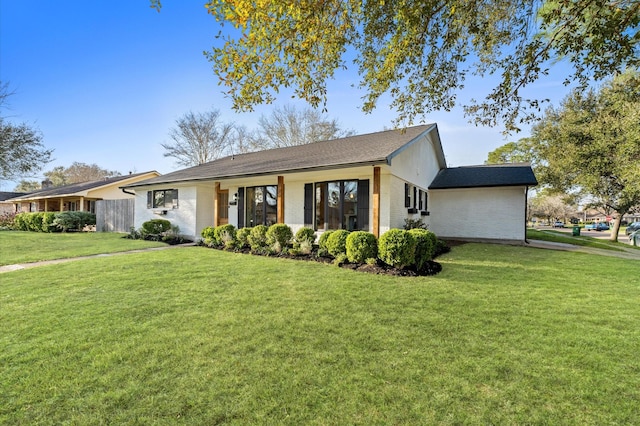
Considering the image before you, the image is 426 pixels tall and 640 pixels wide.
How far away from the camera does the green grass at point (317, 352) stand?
91.0 inches

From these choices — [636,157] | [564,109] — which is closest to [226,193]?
[636,157]

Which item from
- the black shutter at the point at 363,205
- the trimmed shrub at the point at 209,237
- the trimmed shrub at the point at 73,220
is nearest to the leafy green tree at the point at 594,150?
the black shutter at the point at 363,205

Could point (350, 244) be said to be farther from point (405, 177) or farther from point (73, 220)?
point (73, 220)

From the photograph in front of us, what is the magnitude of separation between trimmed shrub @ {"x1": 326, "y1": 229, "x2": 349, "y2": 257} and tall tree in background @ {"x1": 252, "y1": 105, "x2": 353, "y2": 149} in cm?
2105

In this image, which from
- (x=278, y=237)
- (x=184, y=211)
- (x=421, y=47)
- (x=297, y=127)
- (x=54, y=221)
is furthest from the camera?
(x=297, y=127)

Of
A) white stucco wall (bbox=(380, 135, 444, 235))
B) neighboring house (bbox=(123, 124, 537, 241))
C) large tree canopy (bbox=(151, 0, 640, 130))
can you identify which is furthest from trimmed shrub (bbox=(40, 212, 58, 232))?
white stucco wall (bbox=(380, 135, 444, 235))

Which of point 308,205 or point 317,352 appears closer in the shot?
point 317,352

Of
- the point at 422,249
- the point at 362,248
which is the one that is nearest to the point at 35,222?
the point at 362,248

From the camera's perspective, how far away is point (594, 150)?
1639 centimetres

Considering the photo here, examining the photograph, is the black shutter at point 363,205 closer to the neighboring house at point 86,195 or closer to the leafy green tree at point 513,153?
the neighboring house at point 86,195

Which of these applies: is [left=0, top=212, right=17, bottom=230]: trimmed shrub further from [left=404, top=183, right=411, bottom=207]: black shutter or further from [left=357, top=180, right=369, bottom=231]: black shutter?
[left=404, top=183, right=411, bottom=207]: black shutter

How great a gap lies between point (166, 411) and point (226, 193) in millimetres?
12814

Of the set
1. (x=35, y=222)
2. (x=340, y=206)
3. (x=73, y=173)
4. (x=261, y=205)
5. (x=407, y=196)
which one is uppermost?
(x=73, y=173)

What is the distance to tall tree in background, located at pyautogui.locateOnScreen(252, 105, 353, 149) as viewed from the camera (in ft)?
Answer: 91.7
